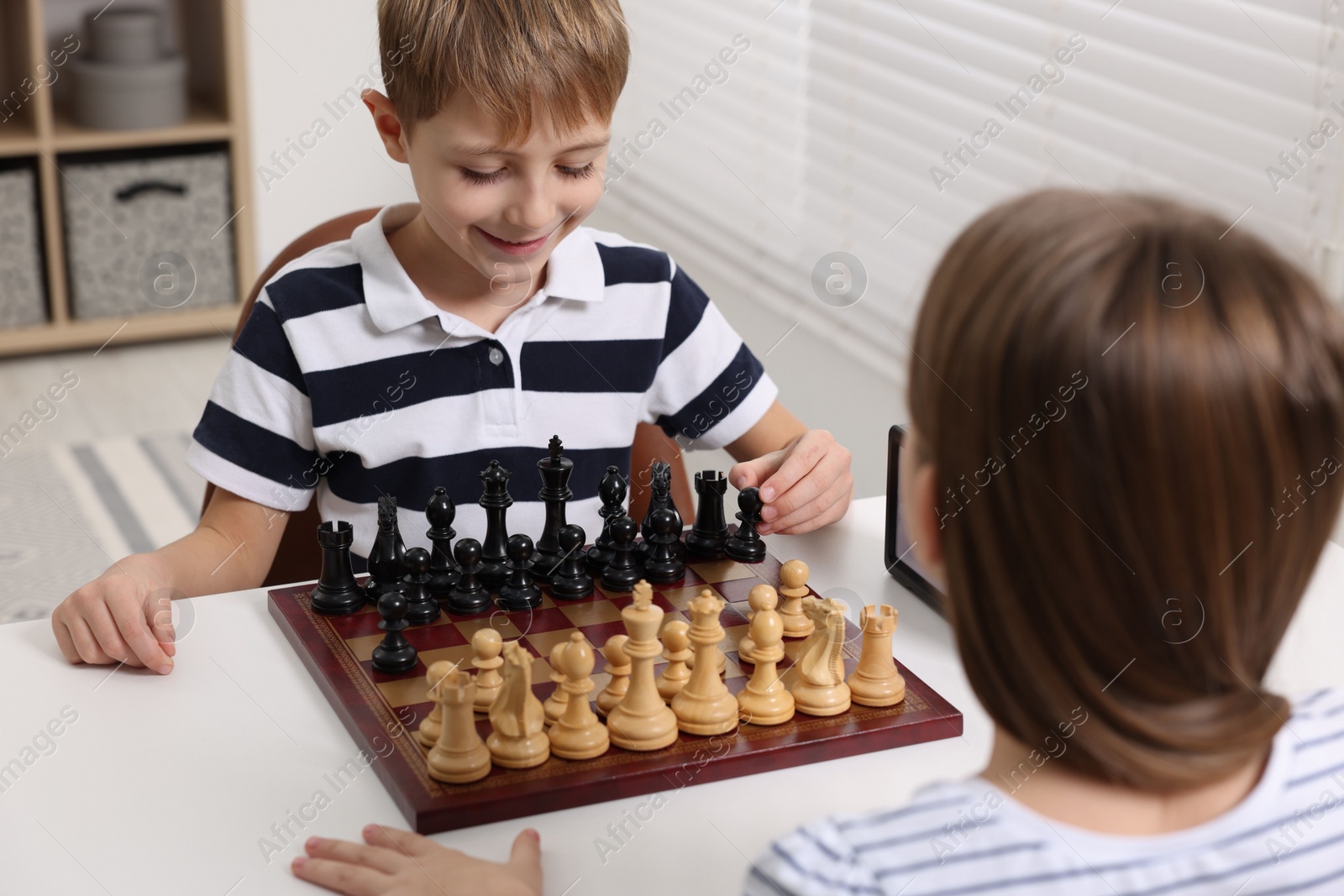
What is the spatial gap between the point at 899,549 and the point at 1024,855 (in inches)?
26.7

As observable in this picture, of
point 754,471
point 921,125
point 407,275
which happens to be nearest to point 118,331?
point 921,125

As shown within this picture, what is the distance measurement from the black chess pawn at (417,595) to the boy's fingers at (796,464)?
0.37 meters

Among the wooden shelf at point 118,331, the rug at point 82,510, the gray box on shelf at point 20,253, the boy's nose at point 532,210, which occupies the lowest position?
the rug at point 82,510

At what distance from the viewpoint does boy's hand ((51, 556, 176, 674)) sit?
45.3 inches

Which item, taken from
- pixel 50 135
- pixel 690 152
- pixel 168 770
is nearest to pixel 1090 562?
pixel 168 770

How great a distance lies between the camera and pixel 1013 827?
27.8 inches

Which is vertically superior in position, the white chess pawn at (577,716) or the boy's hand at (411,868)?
the white chess pawn at (577,716)

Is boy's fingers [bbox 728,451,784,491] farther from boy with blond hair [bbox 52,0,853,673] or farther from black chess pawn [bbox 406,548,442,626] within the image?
black chess pawn [bbox 406,548,442,626]

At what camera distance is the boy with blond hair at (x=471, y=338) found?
138 cm

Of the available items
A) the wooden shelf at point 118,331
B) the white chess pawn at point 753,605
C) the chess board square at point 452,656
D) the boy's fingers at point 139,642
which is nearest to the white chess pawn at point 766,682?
the white chess pawn at point 753,605

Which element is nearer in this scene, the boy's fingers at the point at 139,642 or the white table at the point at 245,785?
the white table at the point at 245,785

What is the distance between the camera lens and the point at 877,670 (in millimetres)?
1121

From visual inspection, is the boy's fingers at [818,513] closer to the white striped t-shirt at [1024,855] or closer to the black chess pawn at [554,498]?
the black chess pawn at [554,498]

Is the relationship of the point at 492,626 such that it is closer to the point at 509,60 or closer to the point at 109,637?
the point at 109,637
